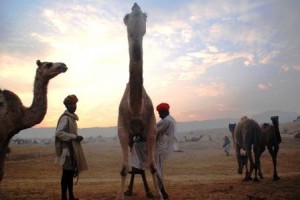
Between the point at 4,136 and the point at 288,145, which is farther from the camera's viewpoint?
the point at 288,145

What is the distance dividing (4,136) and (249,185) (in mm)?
8346

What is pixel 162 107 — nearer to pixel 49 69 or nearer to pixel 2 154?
pixel 49 69

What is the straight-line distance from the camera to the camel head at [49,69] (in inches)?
315

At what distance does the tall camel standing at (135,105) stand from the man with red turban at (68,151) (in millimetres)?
1200

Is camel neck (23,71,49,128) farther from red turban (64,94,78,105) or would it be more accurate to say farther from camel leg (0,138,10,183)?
red turban (64,94,78,105)

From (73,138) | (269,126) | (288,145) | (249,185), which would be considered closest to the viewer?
(73,138)

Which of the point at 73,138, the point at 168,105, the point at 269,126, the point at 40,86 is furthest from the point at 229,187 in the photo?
the point at 40,86

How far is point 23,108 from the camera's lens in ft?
25.1

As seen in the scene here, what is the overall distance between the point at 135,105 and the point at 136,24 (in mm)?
1805

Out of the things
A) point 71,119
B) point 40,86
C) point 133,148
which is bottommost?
point 133,148

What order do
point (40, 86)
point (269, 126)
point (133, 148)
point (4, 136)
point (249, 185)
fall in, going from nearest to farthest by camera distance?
point (4, 136)
point (40, 86)
point (133, 148)
point (249, 185)
point (269, 126)

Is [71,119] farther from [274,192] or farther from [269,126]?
[269,126]

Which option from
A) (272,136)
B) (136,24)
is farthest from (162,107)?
(272,136)

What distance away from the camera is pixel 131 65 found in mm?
8125
